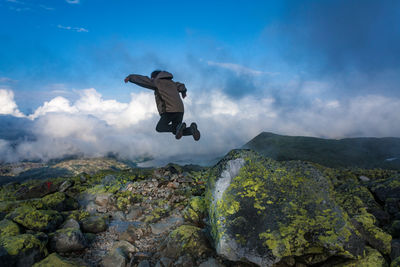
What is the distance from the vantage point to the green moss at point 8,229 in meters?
5.65

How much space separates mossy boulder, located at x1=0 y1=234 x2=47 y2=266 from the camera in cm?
457

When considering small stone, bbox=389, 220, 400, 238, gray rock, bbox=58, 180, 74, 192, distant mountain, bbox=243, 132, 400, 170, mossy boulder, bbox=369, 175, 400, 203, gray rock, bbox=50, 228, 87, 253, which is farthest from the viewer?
distant mountain, bbox=243, 132, 400, 170

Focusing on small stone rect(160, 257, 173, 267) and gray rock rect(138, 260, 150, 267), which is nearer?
small stone rect(160, 257, 173, 267)

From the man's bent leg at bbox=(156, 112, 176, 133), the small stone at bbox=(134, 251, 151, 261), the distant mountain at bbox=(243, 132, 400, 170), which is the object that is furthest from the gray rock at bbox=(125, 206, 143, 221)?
the distant mountain at bbox=(243, 132, 400, 170)

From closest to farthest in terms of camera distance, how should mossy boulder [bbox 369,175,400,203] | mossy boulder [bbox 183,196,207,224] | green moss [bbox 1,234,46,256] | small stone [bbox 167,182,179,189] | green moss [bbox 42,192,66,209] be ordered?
green moss [bbox 1,234,46,256]
mossy boulder [bbox 183,196,207,224]
green moss [bbox 42,192,66,209]
mossy boulder [bbox 369,175,400,203]
small stone [bbox 167,182,179,189]

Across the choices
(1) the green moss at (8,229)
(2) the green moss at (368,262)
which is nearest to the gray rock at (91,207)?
(1) the green moss at (8,229)

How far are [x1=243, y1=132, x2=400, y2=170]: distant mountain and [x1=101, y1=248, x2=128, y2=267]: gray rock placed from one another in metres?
93.3

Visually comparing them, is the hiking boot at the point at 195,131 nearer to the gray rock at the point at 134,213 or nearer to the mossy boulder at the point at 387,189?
the gray rock at the point at 134,213

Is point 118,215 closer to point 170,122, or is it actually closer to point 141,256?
point 141,256

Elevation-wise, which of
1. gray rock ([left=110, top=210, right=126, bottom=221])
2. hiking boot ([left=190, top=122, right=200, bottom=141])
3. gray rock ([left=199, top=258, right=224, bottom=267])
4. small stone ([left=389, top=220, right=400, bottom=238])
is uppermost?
hiking boot ([left=190, top=122, right=200, bottom=141])

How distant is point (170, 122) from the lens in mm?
11086

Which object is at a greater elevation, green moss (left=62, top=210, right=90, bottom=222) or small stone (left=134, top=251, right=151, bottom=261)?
green moss (left=62, top=210, right=90, bottom=222)

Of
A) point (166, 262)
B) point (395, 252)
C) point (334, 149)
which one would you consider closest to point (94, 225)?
point (166, 262)

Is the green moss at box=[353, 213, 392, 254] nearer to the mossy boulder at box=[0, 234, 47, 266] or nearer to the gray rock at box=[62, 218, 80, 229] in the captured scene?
the mossy boulder at box=[0, 234, 47, 266]
